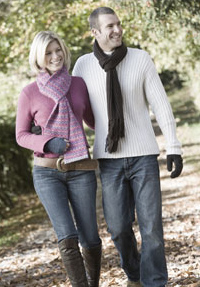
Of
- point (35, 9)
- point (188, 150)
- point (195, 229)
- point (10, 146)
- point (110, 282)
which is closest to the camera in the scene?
point (110, 282)

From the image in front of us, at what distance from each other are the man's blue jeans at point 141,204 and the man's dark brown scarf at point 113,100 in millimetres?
185

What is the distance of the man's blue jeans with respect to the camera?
396 cm

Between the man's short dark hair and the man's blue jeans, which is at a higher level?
the man's short dark hair

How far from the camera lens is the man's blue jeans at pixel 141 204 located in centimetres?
396

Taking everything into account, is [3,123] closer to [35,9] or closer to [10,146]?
[10,146]

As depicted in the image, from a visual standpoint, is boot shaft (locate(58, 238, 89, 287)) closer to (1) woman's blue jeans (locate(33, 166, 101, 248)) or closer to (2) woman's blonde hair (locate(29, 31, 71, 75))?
(1) woman's blue jeans (locate(33, 166, 101, 248))

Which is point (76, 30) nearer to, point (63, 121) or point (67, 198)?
point (63, 121)

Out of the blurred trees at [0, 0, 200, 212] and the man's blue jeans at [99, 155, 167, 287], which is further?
the blurred trees at [0, 0, 200, 212]

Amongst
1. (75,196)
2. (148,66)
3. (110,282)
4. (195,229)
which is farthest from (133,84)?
(195,229)

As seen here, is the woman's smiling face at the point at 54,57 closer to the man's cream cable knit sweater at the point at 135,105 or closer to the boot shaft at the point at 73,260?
the man's cream cable knit sweater at the point at 135,105

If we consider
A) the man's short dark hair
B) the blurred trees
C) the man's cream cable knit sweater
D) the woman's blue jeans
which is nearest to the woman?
the woman's blue jeans

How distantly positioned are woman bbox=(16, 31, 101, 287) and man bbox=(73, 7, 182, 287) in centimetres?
15

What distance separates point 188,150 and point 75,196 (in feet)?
40.9

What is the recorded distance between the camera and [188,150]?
52.9ft
